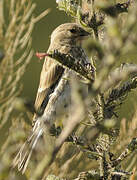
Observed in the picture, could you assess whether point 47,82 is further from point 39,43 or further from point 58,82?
point 39,43

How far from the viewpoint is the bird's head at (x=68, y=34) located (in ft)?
12.1

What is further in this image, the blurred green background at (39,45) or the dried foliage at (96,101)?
the blurred green background at (39,45)

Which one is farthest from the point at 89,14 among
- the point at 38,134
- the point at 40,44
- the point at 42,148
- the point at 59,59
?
the point at 40,44

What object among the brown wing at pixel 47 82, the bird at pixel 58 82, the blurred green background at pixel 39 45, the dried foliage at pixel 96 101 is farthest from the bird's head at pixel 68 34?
the blurred green background at pixel 39 45

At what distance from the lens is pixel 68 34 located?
383 centimetres

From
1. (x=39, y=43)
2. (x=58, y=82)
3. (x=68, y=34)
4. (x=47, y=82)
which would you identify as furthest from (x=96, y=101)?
(x=39, y=43)

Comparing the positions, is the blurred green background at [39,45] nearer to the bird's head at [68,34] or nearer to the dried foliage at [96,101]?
the bird's head at [68,34]

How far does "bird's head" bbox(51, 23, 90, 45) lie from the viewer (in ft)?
12.1

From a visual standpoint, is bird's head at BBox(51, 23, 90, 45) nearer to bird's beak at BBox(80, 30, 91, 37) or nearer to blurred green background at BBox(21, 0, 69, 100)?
bird's beak at BBox(80, 30, 91, 37)

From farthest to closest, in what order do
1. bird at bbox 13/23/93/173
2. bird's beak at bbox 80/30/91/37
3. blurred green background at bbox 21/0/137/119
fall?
blurred green background at bbox 21/0/137/119, bird's beak at bbox 80/30/91/37, bird at bbox 13/23/93/173

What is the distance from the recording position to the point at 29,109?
2.04ft

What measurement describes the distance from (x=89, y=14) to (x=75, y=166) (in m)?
2.25

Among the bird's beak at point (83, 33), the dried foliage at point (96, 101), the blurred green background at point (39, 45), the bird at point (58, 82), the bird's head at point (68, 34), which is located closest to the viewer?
the dried foliage at point (96, 101)

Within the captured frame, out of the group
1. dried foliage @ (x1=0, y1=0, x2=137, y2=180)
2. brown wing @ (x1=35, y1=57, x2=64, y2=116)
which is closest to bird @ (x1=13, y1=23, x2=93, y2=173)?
brown wing @ (x1=35, y1=57, x2=64, y2=116)
